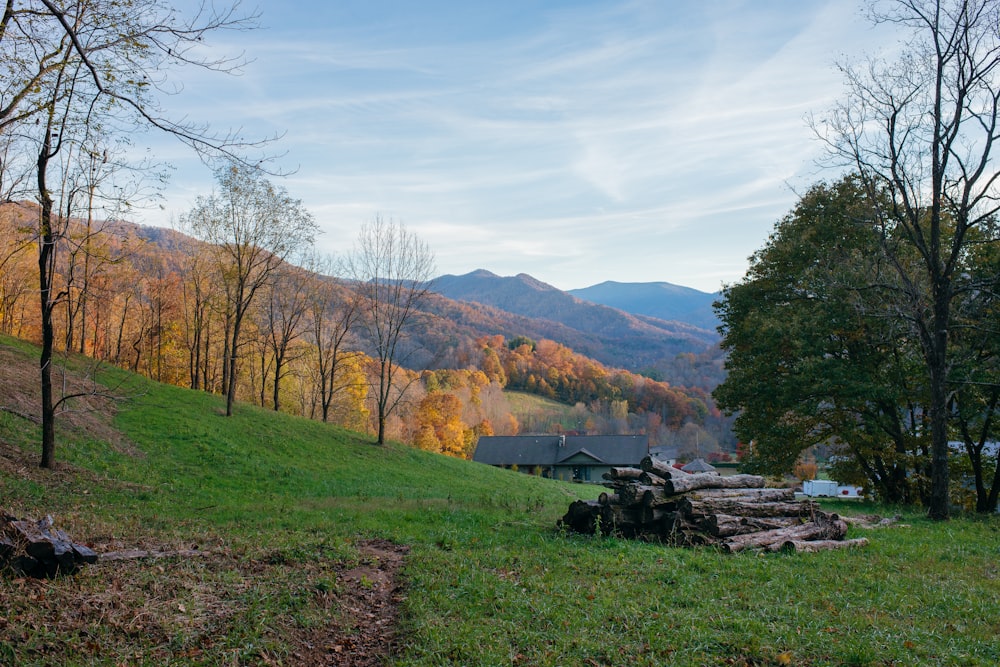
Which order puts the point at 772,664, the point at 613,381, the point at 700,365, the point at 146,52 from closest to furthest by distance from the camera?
the point at 772,664 → the point at 146,52 → the point at 613,381 → the point at 700,365

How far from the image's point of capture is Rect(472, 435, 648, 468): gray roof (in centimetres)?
6688

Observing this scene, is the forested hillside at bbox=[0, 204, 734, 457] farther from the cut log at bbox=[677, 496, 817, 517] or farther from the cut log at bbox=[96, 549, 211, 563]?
the cut log at bbox=[677, 496, 817, 517]

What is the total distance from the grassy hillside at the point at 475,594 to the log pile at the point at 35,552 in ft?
0.61

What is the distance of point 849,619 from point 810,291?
18.5 meters

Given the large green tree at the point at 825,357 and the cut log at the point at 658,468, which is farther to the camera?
the large green tree at the point at 825,357

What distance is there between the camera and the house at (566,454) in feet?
219

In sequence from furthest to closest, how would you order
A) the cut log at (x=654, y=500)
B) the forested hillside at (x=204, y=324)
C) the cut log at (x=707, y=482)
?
the forested hillside at (x=204, y=324)
the cut log at (x=707, y=482)
the cut log at (x=654, y=500)

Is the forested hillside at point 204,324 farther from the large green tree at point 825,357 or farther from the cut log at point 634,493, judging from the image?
the large green tree at point 825,357

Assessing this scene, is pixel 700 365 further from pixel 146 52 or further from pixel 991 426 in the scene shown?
pixel 146 52

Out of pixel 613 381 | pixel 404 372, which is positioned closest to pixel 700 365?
pixel 613 381

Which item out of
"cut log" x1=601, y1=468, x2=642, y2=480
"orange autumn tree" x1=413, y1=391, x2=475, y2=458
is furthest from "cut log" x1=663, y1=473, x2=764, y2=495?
"orange autumn tree" x1=413, y1=391, x2=475, y2=458

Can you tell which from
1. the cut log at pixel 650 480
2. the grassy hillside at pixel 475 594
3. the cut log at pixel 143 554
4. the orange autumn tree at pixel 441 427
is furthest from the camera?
the orange autumn tree at pixel 441 427

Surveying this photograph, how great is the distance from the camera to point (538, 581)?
800 centimetres

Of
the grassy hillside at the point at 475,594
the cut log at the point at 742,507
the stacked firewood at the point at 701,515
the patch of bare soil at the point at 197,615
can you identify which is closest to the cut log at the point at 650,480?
the stacked firewood at the point at 701,515
